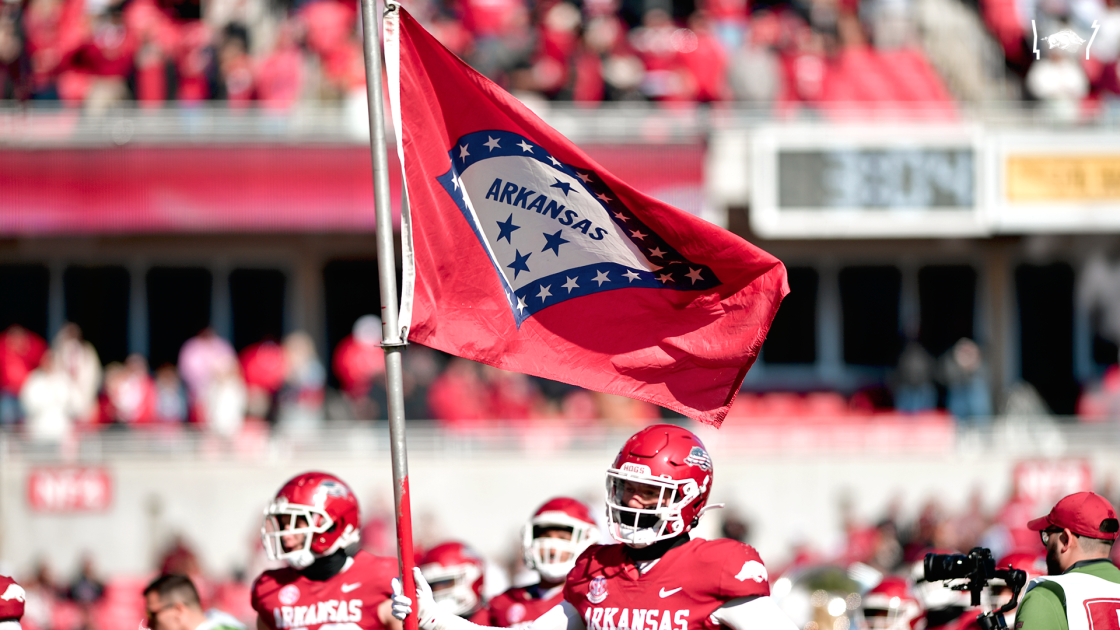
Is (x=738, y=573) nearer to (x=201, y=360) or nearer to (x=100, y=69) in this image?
(x=201, y=360)

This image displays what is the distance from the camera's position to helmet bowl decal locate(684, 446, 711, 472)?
16.5ft

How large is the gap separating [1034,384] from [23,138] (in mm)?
12004

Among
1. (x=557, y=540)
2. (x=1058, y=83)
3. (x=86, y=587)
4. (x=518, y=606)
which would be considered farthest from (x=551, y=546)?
(x=1058, y=83)

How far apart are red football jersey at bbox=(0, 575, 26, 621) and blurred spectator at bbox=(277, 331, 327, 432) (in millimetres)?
9262

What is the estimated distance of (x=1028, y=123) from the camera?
16547mm

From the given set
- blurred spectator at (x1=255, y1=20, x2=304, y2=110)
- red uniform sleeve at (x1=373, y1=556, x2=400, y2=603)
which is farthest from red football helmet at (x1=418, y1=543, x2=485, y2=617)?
blurred spectator at (x1=255, y1=20, x2=304, y2=110)

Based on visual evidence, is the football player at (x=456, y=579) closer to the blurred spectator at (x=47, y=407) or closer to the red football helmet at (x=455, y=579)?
the red football helmet at (x=455, y=579)

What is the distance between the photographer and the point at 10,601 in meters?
6.02

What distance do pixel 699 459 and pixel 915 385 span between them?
40.3 ft

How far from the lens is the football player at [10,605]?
237 inches

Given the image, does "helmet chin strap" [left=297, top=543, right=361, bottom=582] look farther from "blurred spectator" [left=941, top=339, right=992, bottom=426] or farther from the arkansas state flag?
"blurred spectator" [left=941, top=339, right=992, bottom=426]

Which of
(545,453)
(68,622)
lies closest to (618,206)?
(68,622)

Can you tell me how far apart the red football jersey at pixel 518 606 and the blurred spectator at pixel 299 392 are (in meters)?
8.22

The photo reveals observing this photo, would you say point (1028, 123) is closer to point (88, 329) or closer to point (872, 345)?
point (872, 345)
